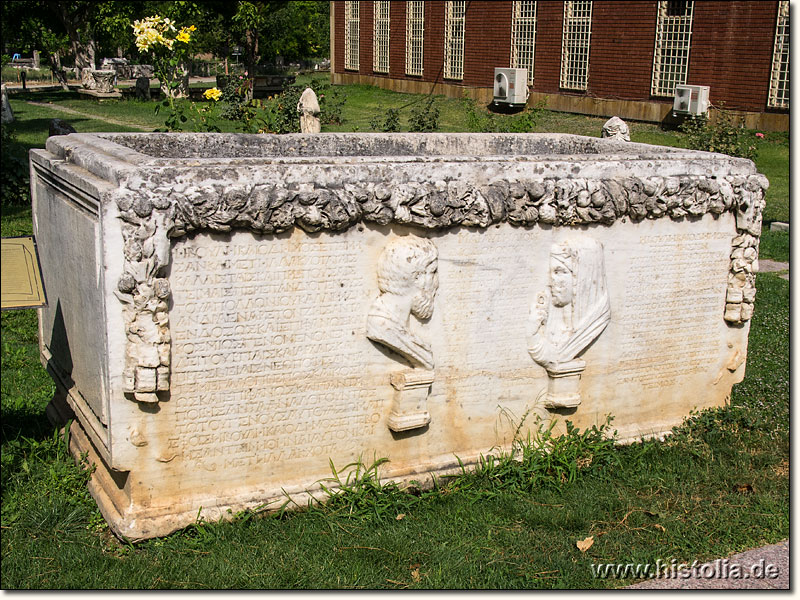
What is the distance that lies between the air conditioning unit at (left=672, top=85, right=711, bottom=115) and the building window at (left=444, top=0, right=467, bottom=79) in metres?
9.22

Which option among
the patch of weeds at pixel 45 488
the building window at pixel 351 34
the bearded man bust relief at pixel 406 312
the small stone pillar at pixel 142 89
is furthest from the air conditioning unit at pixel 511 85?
the patch of weeds at pixel 45 488

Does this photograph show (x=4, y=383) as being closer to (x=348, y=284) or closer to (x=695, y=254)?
(x=348, y=284)

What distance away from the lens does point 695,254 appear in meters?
5.33

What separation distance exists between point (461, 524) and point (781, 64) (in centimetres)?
1706

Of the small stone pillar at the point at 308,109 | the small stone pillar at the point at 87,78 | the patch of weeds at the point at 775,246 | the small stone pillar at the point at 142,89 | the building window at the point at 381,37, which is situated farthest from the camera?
the building window at the point at 381,37

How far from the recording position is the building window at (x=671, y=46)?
67.3 feet

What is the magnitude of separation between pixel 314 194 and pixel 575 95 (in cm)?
2056

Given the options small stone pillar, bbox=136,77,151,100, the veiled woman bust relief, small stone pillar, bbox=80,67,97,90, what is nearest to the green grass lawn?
the veiled woman bust relief

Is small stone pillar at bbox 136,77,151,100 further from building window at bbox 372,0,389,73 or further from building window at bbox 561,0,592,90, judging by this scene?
building window at bbox 561,0,592,90

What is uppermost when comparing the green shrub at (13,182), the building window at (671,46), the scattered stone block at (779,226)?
the building window at (671,46)

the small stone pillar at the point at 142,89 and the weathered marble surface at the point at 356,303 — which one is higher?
the small stone pillar at the point at 142,89

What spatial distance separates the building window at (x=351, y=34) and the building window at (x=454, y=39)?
647 centimetres

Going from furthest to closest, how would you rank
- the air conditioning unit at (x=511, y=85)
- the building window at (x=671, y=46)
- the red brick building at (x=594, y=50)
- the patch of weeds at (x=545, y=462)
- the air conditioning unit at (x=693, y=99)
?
the air conditioning unit at (x=511, y=85) < the building window at (x=671, y=46) < the air conditioning unit at (x=693, y=99) < the red brick building at (x=594, y=50) < the patch of weeds at (x=545, y=462)

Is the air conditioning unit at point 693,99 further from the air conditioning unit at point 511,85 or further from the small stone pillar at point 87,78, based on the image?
the small stone pillar at point 87,78
